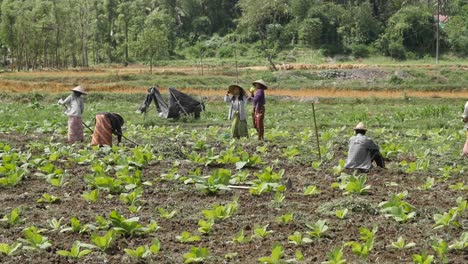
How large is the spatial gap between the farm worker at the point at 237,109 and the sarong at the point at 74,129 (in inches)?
139

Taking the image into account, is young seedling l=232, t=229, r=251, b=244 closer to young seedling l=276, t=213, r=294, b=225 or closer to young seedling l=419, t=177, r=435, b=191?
young seedling l=276, t=213, r=294, b=225

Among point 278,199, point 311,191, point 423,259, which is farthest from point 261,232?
point 311,191

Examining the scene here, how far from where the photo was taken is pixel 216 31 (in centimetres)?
7794

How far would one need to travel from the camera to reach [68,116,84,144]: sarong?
51.1 ft

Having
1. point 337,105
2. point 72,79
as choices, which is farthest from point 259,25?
point 337,105

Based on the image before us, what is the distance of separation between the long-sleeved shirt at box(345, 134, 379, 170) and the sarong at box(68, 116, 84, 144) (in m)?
6.96

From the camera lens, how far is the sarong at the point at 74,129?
51.1 ft

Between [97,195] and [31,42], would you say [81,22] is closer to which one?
[31,42]

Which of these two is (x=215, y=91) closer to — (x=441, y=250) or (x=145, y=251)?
(x=145, y=251)

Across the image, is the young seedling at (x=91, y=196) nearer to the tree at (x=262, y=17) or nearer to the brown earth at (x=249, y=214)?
the brown earth at (x=249, y=214)

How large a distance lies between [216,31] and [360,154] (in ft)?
222

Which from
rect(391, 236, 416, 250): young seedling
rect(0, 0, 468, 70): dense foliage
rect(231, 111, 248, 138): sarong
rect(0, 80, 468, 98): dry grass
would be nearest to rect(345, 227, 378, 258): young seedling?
rect(391, 236, 416, 250): young seedling

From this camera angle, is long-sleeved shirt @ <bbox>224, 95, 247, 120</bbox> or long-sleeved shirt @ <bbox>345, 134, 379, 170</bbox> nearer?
long-sleeved shirt @ <bbox>345, 134, 379, 170</bbox>

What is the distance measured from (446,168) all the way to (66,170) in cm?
668
